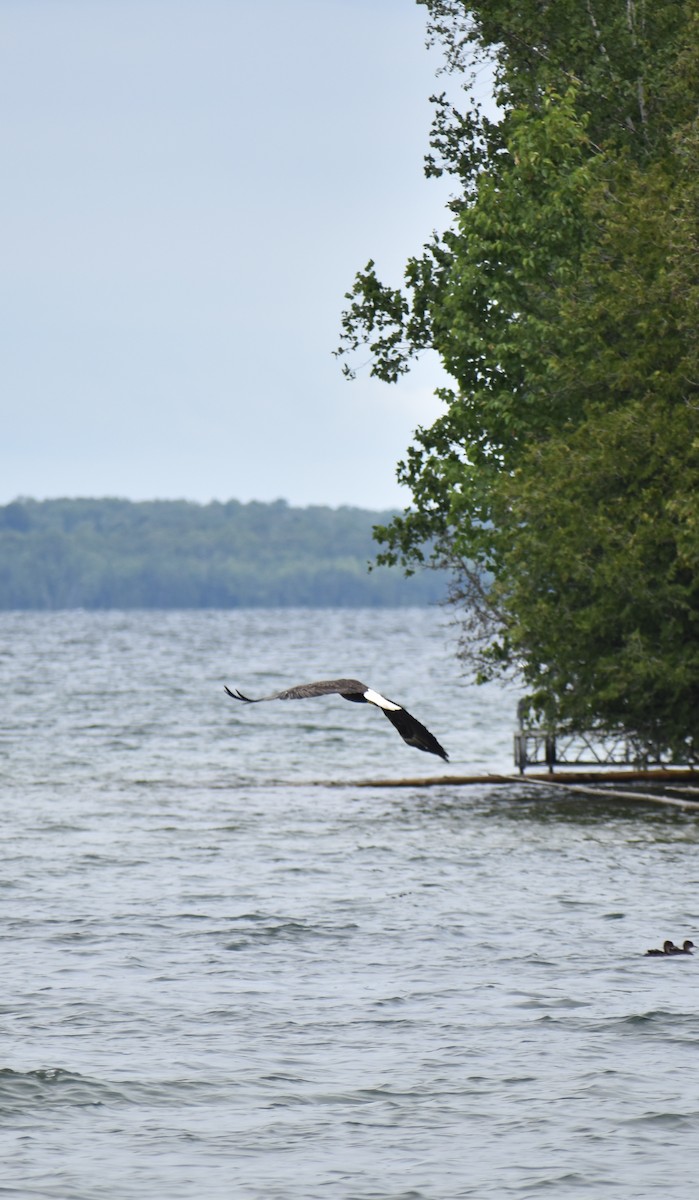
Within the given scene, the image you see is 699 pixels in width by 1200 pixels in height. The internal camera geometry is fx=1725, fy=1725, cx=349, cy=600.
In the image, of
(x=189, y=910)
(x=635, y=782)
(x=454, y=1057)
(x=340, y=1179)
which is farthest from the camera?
(x=635, y=782)

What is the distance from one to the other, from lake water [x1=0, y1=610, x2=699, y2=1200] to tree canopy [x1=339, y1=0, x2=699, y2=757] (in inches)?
136

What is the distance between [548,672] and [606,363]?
645 cm

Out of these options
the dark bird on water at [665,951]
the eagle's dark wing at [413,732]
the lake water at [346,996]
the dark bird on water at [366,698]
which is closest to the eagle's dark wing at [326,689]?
the dark bird on water at [366,698]

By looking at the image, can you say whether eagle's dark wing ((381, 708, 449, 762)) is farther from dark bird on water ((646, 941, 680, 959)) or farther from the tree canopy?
the tree canopy

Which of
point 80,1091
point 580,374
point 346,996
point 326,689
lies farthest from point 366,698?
point 580,374

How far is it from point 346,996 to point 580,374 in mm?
18191

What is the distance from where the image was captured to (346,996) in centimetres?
1912

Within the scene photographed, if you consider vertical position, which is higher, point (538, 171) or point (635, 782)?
point (538, 171)

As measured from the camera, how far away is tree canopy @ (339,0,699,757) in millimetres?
32500

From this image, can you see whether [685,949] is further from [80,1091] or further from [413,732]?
[413,732]

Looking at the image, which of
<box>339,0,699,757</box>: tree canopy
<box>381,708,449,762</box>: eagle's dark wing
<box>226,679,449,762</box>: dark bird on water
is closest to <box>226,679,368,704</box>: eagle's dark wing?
<box>226,679,449,762</box>: dark bird on water

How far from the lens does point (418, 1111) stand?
48.9 ft

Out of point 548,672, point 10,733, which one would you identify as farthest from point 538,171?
point 10,733

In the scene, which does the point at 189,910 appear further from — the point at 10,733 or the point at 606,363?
the point at 10,733
